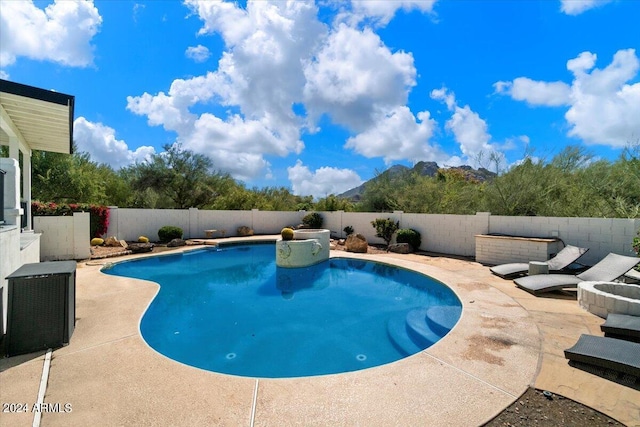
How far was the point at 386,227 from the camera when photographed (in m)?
13.6

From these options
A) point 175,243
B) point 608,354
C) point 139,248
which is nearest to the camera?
point 608,354

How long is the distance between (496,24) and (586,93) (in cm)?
486

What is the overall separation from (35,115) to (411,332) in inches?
343

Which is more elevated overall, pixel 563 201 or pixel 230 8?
pixel 230 8

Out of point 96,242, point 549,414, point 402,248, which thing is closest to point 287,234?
point 402,248

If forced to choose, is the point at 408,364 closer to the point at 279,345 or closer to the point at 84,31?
the point at 279,345

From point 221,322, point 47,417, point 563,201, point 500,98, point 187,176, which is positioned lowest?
point 221,322

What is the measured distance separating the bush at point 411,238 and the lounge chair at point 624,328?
8380mm

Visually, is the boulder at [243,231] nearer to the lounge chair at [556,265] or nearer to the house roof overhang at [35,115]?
the house roof overhang at [35,115]

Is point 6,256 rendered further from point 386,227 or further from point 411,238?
point 386,227

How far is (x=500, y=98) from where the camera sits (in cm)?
1409

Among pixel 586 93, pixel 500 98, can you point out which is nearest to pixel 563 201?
pixel 586 93

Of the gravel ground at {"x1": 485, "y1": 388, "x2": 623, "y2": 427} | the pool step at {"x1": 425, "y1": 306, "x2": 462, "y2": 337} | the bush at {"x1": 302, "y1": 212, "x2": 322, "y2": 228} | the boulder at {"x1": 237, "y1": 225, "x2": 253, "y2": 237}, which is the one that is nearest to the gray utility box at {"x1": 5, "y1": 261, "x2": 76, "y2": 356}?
the gravel ground at {"x1": 485, "y1": 388, "x2": 623, "y2": 427}

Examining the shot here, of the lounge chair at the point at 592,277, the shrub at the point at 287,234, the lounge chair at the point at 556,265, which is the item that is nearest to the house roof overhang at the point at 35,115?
the shrub at the point at 287,234
